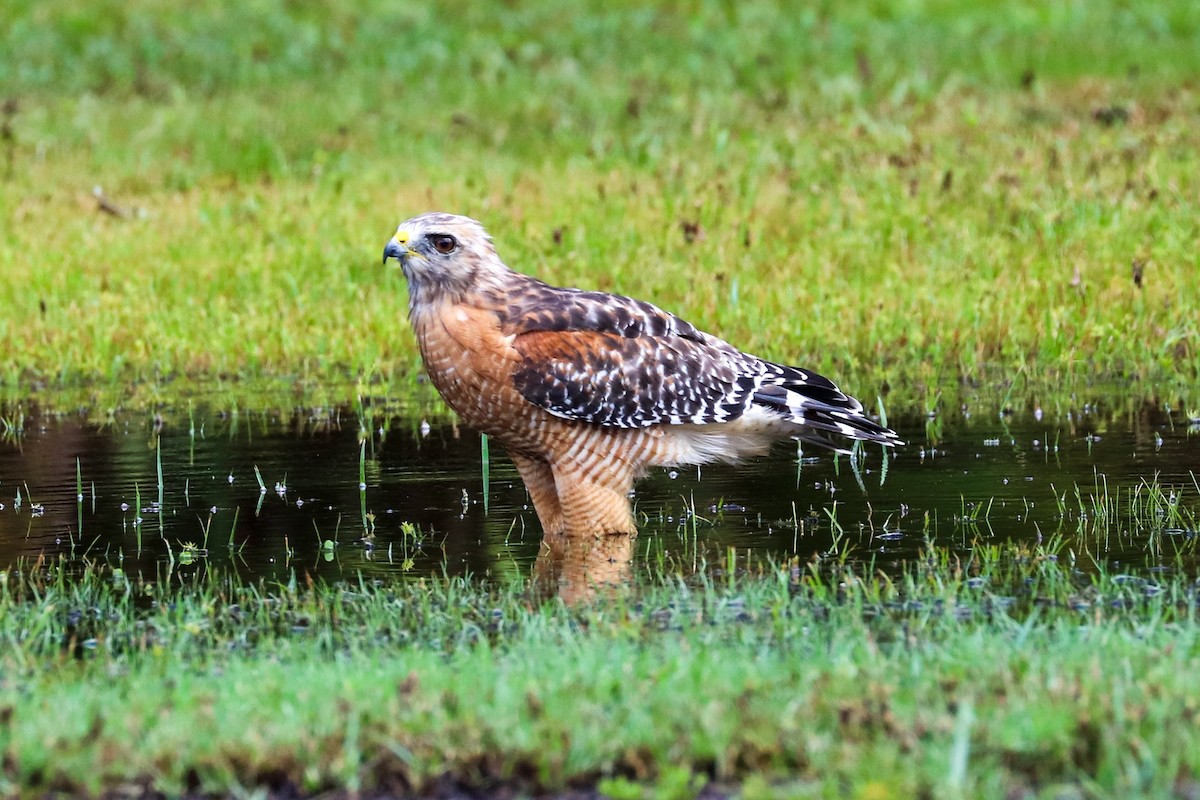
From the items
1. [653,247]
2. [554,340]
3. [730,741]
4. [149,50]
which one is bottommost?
[730,741]

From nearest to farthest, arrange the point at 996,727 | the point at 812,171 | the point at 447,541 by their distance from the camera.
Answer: the point at 996,727, the point at 447,541, the point at 812,171

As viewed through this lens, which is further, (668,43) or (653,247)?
(668,43)

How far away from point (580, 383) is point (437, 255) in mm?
802

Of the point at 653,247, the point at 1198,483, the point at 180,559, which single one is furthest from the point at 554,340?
the point at 653,247

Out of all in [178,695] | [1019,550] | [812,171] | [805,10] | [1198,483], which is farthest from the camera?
[805,10]

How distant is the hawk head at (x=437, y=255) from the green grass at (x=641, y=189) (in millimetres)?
2739

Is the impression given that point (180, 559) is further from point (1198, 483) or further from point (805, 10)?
point (805, 10)

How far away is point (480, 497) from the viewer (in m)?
8.52

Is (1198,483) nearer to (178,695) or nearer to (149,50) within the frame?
(178,695)

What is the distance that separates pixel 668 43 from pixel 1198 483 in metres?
14.7

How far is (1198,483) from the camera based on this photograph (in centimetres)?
817

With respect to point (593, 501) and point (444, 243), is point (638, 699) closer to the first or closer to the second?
point (593, 501)

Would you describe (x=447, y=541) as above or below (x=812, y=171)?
below

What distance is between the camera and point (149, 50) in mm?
22000
